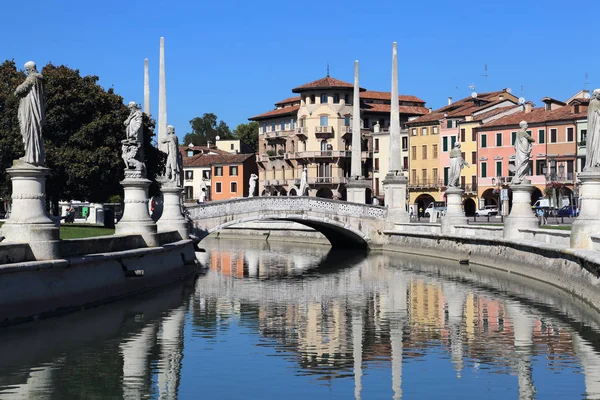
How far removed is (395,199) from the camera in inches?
2108

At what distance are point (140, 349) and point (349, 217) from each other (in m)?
35.4

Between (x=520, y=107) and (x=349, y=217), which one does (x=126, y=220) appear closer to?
(x=349, y=217)

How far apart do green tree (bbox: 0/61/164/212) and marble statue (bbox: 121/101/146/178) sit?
74.0 feet

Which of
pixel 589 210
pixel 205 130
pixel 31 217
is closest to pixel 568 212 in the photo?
pixel 589 210

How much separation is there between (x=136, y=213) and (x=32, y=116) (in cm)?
917

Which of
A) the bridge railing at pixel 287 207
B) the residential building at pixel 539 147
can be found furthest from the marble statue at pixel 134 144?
the residential building at pixel 539 147

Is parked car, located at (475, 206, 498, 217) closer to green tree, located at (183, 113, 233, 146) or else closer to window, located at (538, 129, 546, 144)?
window, located at (538, 129, 546, 144)

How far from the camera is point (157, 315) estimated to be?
24.0 m

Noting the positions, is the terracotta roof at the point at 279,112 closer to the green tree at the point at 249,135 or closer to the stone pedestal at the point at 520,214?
the green tree at the point at 249,135

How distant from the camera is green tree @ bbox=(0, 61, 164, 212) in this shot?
53.8m

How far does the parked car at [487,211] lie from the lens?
86.0 m

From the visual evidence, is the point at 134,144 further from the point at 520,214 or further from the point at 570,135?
the point at 570,135

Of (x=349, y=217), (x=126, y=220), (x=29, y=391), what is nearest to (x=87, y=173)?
(x=349, y=217)

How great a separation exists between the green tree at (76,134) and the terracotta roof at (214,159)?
7199cm
